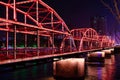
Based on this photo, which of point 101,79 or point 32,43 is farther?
point 32,43

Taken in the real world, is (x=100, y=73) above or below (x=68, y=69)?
below

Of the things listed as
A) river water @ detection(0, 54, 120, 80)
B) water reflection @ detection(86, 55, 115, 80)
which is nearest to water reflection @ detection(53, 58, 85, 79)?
river water @ detection(0, 54, 120, 80)

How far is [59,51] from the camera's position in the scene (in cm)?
4275

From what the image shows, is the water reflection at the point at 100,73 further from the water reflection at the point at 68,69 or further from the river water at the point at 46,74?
the water reflection at the point at 68,69

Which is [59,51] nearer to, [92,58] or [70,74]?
[70,74]

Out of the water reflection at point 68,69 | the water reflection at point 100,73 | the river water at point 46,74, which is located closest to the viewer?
the water reflection at point 68,69

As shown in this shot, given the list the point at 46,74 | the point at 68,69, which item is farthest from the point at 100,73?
the point at 68,69

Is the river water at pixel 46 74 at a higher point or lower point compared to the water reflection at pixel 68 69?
lower

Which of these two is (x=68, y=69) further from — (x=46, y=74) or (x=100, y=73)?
(x=100, y=73)

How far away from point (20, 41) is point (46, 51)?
62447 millimetres

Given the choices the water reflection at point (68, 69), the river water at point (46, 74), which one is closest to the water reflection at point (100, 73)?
the river water at point (46, 74)

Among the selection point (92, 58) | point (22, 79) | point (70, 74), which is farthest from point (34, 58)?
point (92, 58)

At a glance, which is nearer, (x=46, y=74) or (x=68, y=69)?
(x=68, y=69)

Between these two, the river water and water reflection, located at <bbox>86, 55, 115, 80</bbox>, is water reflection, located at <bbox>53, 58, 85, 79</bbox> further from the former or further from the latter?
water reflection, located at <bbox>86, 55, 115, 80</bbox>
